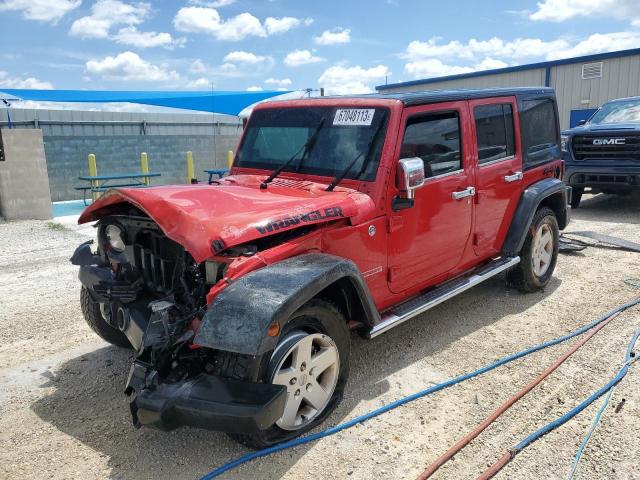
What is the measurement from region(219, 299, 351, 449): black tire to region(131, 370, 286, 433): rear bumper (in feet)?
0.25

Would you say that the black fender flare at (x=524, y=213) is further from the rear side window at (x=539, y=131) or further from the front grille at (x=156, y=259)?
the front grille at (x=156, y=259)

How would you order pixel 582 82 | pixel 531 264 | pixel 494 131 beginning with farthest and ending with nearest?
pixel 582 82 < pixel 531 264 < pixel 494 131

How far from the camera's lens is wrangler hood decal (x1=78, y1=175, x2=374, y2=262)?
273cm

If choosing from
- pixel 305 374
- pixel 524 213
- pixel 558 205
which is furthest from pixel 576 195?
pixel 305 374

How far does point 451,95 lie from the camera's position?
13.5 feet

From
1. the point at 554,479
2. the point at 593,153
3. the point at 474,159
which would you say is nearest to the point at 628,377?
the point at 554,479

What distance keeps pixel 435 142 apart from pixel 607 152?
6.89m

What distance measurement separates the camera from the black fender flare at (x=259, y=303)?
2.42 meters

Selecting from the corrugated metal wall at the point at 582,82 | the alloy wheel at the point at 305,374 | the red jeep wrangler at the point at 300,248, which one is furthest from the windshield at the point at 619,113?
the alloy wheel at the point at 305,374

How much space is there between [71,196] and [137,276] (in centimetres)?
1194

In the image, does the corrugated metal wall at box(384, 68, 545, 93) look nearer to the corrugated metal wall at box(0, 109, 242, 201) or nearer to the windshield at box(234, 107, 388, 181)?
the corrugated metal wall at box(0, 109, 242, 201)

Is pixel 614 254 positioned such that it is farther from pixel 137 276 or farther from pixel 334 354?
pixel 137 276

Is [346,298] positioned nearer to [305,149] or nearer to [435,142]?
[305,149]

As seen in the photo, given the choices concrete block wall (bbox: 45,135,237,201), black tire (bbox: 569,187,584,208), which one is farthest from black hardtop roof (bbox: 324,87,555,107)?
concrete block wall (bbox: 45,135,237,201)
